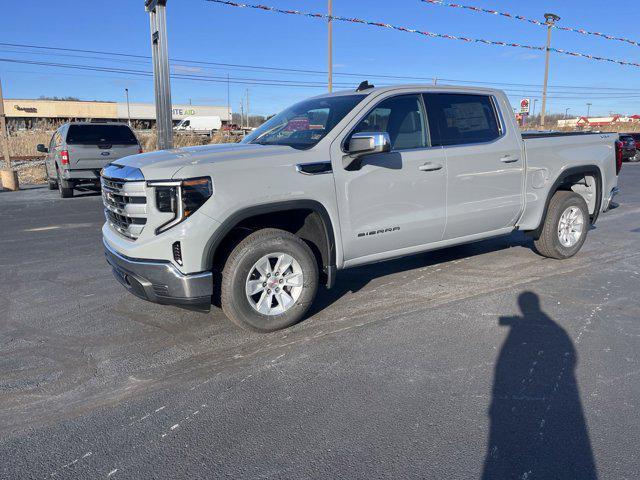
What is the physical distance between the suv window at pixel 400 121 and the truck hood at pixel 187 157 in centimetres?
91

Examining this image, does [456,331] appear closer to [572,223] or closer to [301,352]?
[301,352]

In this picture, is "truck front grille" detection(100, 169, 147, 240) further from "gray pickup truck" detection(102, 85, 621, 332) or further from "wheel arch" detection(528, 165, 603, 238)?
"wheel arch" detection(528, 165, 603, 238)

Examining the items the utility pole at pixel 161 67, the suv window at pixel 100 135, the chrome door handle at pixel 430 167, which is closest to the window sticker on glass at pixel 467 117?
the chrome door handle at pixel 430 167

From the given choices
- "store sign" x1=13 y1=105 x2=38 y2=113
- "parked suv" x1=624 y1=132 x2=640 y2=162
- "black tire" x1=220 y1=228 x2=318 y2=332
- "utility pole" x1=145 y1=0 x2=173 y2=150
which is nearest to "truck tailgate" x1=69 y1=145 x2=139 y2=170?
"utility pole" x1=145 y1=0 x2=173 y2=150

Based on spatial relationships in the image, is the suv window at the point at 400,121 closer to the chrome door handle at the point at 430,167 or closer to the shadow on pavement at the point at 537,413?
the chrome door handle at the point at 430,167

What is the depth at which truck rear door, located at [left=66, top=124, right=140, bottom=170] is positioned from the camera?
487 inches

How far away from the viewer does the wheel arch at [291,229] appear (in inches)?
152

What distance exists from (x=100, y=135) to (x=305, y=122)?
31.5ft

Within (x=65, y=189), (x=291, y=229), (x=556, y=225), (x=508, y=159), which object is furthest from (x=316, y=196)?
(x=65, y=189)

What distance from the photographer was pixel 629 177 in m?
18.5

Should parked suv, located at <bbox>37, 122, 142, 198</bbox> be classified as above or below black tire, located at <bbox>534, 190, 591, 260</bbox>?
above

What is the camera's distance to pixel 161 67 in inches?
460

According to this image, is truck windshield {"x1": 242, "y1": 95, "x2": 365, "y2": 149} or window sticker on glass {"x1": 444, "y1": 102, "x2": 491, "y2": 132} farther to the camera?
window sticker on glass {"x1": 444, "y1": 102, "x2": 491, "y2": 132}

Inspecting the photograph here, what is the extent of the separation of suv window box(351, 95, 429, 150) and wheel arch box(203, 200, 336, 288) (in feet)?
3.05
